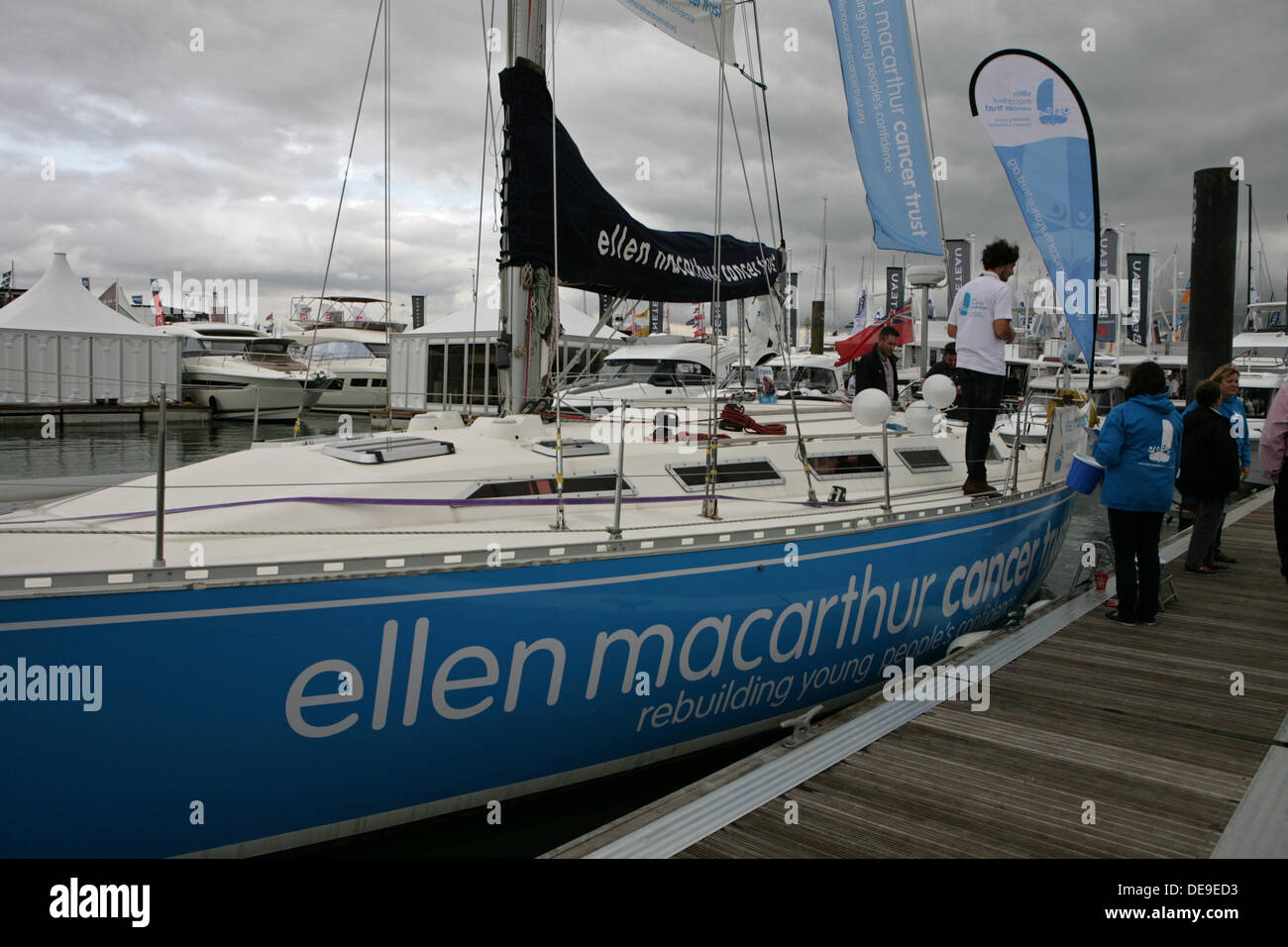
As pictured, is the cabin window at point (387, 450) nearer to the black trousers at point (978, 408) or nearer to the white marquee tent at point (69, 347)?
the black trousers at point (978, 408)

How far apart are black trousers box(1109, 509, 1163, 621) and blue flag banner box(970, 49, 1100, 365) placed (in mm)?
2093

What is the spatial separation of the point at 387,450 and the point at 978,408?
3.94 m

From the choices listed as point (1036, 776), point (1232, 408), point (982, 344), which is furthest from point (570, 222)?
point (1232, 408)

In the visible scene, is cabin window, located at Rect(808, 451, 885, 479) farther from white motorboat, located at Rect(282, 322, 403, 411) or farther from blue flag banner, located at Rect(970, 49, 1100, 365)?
white motorboat, located at Rect(282, 322, 403, 411)

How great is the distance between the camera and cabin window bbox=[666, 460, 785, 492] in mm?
5133

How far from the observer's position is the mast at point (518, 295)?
5238 mm

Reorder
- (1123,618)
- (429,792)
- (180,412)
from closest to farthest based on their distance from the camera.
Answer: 1. (429,792)
2. (1123,618)
3. (180,412)

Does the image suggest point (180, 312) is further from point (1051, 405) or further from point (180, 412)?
point (1051, 405)

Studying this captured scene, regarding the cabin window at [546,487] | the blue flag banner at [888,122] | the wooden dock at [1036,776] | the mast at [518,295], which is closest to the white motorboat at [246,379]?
the blue flag banner at [888,122]

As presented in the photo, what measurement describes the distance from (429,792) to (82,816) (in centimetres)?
121

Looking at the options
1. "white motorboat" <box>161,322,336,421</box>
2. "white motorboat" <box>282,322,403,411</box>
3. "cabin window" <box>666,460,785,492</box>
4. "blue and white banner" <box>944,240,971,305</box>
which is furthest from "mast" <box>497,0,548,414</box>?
"blue and white banner" <box>944,240,971,305</box>

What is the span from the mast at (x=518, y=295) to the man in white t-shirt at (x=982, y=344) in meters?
2.92
